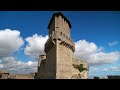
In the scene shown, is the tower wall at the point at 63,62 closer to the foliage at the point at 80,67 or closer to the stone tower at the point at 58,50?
the stone tower at the point at 58,50

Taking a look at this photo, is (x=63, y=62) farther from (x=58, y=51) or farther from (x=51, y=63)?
(x=51, y=63)

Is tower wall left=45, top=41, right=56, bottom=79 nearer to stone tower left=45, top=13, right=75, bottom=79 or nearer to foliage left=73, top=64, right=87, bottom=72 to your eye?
stone tower left=45, top=13, right=75, bottom=79

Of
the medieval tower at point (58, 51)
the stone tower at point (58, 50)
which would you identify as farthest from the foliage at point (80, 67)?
the stone tower at point (58, 50)

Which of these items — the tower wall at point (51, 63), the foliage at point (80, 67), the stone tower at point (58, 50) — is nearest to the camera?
the stone tower at point (58, 50)

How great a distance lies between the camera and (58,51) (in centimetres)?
2205

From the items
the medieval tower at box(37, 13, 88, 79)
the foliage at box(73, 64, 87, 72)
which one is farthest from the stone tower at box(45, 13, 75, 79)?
the foliage at box(73, 64, 87, 72)

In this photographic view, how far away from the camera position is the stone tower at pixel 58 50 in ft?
71.4

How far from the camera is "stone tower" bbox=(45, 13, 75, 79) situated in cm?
2175

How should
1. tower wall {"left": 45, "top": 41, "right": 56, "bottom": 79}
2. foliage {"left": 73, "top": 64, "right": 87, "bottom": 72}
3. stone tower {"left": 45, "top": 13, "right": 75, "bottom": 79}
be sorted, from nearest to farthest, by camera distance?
stone tower {"left": 45, "top": 13, "right": 75, "bottom": 79} → tower wall {"left": 45, "top": 41, "right": 56, "bottom": 79} → foliage {"left": 73, "top": 64, "right": 87, "bottom": 72}
